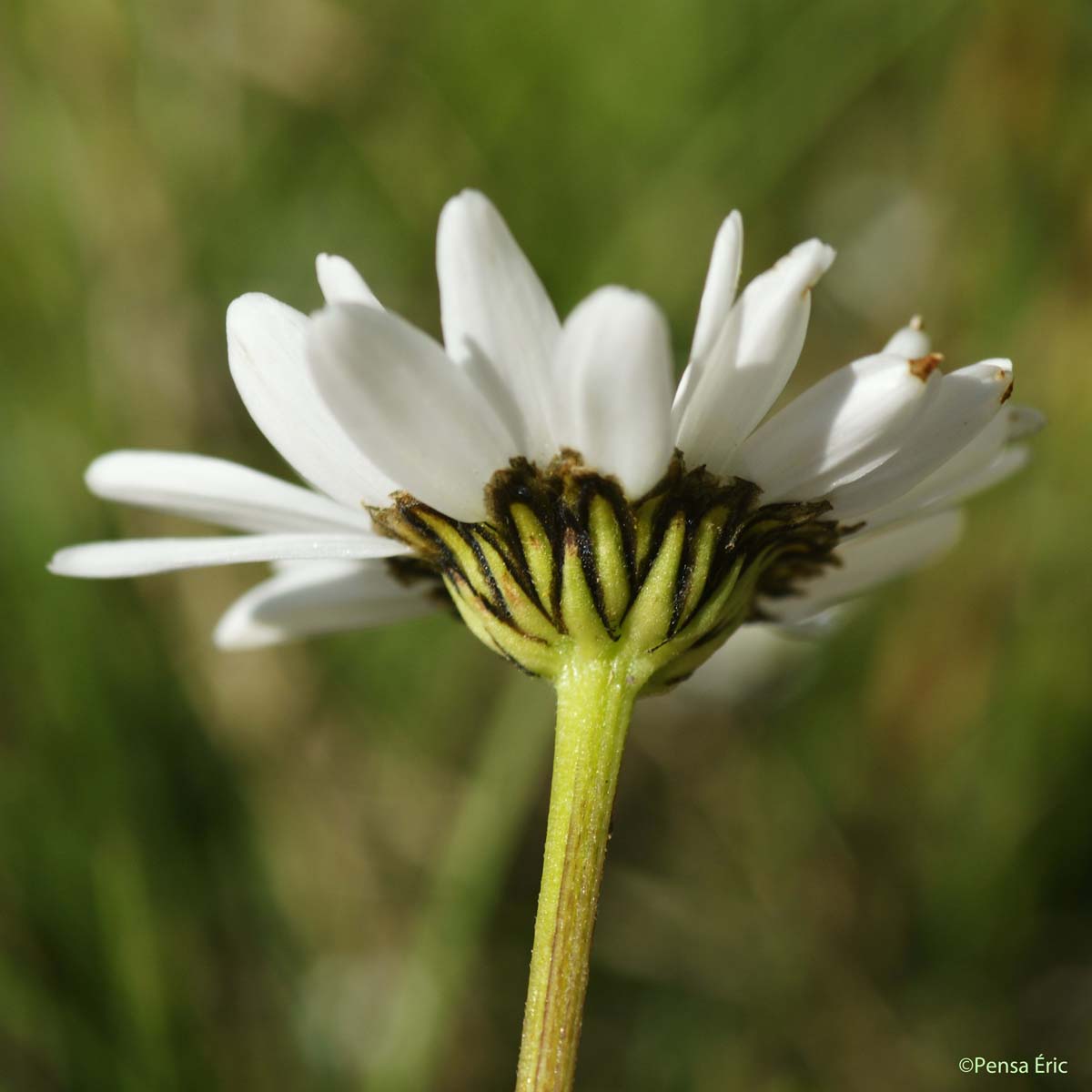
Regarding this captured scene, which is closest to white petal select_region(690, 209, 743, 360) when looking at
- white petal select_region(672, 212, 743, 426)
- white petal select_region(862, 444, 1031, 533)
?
white petal select_region(672, 212, 743, 426)

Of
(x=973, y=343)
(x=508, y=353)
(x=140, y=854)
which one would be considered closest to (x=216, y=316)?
(x=140, y=854)

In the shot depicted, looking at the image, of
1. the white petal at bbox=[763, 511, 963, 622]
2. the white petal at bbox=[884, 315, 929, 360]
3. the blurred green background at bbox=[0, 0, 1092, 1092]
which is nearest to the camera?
the white petal at bbox=[884, 315, 929, 360]

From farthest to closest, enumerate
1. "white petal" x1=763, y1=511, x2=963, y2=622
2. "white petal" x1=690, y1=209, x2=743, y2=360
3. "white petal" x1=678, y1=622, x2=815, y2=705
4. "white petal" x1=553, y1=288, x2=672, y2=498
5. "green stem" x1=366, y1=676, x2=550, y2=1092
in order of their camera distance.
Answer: "white petal" x1=678, y1=622, x2=815, y2=705 < "green stem" x1=366, y1=676, x2=550, y2=1092 < "white petal" x1=763, y1=511, x2=963, y2=622 < "white petal" x1=690, y1=209, x2=743, y2=360 < "white petal" x1=553, y1=288, x2=672, y2=498

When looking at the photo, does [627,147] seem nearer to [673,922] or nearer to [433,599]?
[673,922]

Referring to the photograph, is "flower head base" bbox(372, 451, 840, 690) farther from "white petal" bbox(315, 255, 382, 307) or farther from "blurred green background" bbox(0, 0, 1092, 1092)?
"blurred green background" bbox(0, 0, 1092, 1092)

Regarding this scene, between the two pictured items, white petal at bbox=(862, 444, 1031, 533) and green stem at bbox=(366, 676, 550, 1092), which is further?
green stem at bbox=(366, 676, 550, 1092)
